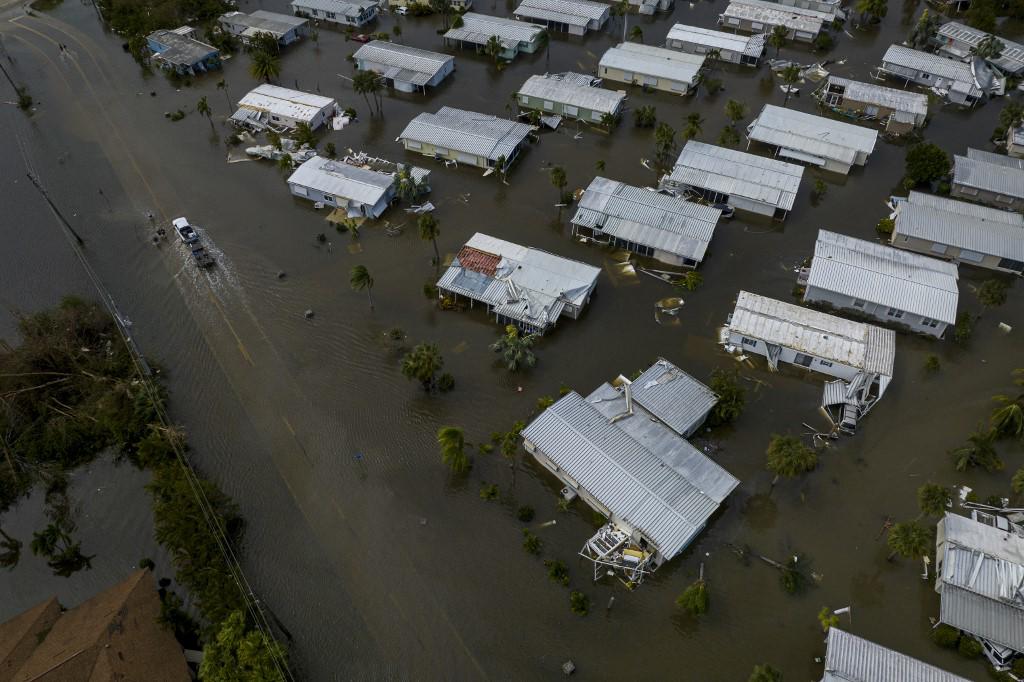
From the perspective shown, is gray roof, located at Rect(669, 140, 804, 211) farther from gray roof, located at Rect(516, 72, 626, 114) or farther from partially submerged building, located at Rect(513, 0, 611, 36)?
partially submerged building, located at Rect(513, 0, 611, 36)

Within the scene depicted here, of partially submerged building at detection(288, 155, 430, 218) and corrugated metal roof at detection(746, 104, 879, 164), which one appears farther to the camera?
corrugated metal roof at detection(746, 104, 879, 164)

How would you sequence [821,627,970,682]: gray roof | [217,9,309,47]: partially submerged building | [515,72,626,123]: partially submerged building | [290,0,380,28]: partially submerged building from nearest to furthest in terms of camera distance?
[821,627,970,682]: gray roof < [515,72,626,123]: partially submerged building < [217,9,309,47]: partially submerged building < [290,0,380,28]: partially submerged building

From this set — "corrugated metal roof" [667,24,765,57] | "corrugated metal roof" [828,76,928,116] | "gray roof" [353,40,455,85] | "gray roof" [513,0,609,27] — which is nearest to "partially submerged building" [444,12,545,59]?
"gray roof" [513,0,609,27]

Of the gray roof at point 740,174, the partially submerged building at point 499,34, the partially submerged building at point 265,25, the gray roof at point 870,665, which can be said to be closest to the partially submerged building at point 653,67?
the partially submerged building at point 499,34

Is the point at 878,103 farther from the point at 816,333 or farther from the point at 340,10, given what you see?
the point at 340,10

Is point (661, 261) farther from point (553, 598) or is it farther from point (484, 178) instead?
point (553, 598)

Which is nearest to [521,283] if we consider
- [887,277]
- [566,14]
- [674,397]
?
[674,397]
